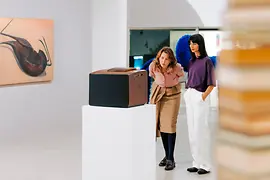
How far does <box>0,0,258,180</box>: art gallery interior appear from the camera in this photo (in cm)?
577

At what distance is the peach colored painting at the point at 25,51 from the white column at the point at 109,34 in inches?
43.4

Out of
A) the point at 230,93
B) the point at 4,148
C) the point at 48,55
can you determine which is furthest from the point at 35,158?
the point at 230,93

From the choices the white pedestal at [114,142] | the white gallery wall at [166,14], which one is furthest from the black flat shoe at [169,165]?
the white gallery wall at [166,14]

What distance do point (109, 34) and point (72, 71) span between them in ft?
3.23

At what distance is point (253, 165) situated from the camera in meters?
0.28

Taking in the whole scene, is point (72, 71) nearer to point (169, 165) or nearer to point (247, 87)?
point (169, 165)

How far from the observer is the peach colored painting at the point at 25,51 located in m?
6.13

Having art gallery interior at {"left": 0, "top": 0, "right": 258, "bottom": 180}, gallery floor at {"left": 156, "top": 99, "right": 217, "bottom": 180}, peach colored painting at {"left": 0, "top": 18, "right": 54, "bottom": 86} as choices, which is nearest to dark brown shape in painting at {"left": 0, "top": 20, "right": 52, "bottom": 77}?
peach colored painting at {"left": 0, "top": 18, "right": 54, "bottom": 86}

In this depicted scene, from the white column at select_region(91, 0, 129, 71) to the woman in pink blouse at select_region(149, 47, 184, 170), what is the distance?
96.6 inches

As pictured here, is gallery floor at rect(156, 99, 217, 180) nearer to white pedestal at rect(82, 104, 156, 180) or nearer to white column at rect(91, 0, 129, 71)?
white pedestal at rect(82, 104, 156, 180)

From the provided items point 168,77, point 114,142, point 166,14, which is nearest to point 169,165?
point 168,77

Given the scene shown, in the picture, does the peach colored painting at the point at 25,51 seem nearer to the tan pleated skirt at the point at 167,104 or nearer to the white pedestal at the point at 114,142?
the tan pleated skirt at the point at 167,104

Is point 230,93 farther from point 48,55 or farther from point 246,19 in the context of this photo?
point 48,55

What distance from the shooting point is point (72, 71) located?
24.5 ft
